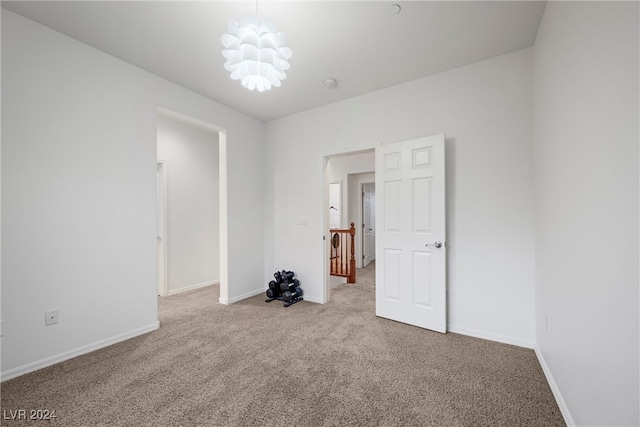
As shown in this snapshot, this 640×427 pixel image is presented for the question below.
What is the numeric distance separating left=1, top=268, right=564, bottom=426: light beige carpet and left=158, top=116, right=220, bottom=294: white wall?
5.33ft

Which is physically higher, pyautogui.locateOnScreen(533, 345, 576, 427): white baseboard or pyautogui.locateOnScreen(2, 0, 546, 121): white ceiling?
pyautogui.locateOnScreen(2, 0, 546, 121): white ceiling

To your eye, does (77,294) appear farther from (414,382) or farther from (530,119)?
(530,119)

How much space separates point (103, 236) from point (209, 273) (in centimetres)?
242

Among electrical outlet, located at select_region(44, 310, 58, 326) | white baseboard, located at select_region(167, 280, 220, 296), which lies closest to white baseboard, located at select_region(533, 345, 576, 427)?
electrical outlet, located at select_region(44, 310, 58, 326)

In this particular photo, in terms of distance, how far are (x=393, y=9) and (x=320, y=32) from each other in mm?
600

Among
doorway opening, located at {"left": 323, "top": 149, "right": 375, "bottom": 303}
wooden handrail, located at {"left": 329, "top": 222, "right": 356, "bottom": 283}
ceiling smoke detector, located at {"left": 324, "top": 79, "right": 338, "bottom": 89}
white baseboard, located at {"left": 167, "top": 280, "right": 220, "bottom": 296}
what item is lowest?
white baseboard, located at {"left": 167, "top": 280, "right": 220, "bottom": 296}

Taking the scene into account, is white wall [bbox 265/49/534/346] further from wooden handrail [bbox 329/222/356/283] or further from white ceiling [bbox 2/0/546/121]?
wooden handrail [bbox 329/222/356/283]

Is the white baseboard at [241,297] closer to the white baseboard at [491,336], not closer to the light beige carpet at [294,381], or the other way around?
the light beige carpet at [294,381]

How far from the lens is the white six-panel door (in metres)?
2.71

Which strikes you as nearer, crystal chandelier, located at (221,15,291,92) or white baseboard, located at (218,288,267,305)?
crystal chandelier, located at (221,15,291,92)

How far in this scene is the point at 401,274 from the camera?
9.76 ft

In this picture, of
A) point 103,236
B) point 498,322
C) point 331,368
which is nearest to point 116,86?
point 103,236

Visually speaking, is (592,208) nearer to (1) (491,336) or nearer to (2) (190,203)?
(1) (491,336)

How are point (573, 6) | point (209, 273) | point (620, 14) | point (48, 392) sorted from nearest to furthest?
point (620, 14) < point (573, 6) < point (48, 392) < point (209, 273)
